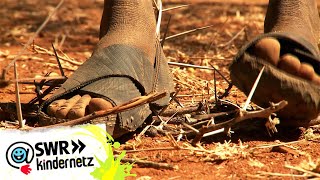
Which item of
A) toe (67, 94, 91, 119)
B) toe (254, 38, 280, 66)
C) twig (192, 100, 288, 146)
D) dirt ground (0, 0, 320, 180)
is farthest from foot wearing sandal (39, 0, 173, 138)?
toe (254, 38, 280, 66)

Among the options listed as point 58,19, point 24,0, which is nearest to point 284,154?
point 58,19

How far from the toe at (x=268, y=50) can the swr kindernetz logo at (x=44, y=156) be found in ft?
1.96

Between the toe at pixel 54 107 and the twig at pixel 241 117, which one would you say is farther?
the toe at pixel 54 107

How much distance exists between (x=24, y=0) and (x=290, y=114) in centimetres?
453

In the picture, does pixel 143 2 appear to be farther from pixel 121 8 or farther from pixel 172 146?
pixel 172 146

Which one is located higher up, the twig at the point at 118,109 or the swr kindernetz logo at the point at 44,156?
the twig at the point at 118,109

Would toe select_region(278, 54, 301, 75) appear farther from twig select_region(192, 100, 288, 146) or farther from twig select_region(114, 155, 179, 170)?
twig select_region(114, 155, 179, 170)

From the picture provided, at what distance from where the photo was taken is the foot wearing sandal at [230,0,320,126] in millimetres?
2041

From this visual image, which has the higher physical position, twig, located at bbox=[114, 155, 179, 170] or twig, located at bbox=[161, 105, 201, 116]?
twig, located at bbox=[161, 105, 201, 116]

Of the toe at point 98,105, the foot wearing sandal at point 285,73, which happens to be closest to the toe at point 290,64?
the foot wearing sandal at point 285,73

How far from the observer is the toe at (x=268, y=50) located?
2.04 meters

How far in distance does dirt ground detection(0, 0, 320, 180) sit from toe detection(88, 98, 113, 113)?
0.14 meters

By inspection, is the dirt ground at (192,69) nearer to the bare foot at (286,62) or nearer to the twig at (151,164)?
the twig at (151,164)

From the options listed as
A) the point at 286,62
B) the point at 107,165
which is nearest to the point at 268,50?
the point at 286,62
